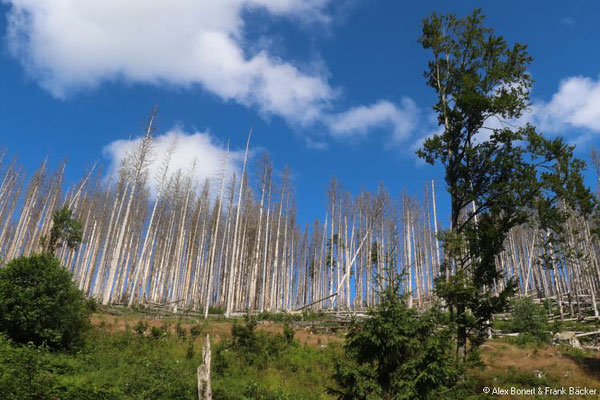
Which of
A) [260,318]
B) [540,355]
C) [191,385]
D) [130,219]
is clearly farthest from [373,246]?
[191,385]

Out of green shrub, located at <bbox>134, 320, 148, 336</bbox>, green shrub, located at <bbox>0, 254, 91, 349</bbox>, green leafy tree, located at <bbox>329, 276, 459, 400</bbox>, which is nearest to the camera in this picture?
green leafy tree, located at <bbox>329, 276, 459, 400</bbox>

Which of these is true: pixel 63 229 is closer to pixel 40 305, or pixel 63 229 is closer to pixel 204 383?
pixel 40 305

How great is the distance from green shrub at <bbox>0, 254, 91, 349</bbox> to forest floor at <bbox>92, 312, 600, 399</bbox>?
138 inches

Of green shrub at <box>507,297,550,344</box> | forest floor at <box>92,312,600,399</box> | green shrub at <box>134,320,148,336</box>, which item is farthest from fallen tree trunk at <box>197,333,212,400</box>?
green shrub at <box>507,297,550,344</box>

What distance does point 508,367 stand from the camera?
1594cm

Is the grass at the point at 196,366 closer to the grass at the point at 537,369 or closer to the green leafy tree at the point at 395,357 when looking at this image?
the grass at the point at 537,369

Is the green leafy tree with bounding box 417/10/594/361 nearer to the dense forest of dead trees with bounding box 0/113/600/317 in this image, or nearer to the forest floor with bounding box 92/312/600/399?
the forest floor with bounding box 92/312/600/399

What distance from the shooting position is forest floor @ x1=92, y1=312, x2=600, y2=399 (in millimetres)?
12852

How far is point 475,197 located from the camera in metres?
12.5

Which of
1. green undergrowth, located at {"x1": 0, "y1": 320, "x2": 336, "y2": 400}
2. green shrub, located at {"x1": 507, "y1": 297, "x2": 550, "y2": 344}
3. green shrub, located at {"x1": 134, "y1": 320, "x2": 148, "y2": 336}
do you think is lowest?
green undergrowth, located at {"x1": 0, "y1": 320, "x2": 336, "y2": 400}

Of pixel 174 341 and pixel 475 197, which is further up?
pixel 475 197

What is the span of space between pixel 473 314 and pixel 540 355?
10041 mm

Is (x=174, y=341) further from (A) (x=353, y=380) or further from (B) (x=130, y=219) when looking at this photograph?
(B) (x=130, y=219)

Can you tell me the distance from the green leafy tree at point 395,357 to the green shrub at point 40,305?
450 inches
